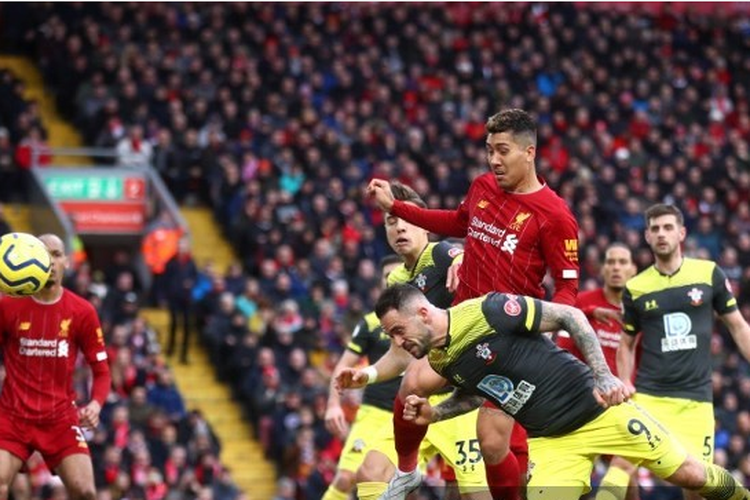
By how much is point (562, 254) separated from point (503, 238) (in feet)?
1.36

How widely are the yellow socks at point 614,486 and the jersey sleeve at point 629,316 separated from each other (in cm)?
118

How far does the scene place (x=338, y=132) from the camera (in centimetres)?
2852

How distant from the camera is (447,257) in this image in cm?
1202

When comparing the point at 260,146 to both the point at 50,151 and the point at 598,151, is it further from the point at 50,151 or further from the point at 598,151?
the point at 598,151

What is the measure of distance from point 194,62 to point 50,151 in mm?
3926

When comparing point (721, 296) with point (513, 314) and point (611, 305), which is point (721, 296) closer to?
point (611, 305)

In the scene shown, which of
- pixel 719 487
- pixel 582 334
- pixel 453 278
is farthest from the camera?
pixel 453 278

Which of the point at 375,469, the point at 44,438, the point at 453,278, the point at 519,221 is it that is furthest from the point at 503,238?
the point at 44,438

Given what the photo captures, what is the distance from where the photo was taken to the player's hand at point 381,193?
10.7m

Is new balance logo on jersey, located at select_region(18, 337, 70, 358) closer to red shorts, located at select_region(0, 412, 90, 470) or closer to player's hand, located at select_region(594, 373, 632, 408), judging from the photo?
red shorts, located at select_region(0, 412, 90, 470)

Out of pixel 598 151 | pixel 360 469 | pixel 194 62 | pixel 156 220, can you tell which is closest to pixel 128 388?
pixel 156 220

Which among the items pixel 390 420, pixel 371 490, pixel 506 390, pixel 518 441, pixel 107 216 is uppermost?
pixel 107 216

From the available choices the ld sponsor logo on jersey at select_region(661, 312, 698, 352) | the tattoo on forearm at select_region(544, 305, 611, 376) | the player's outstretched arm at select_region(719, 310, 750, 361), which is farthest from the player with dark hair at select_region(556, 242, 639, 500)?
the tattoo on forearm at select_region(544, 305, 611, 376)

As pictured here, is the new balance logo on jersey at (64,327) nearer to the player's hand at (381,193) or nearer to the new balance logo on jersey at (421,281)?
the new balance logo on jersey at (421,281)
